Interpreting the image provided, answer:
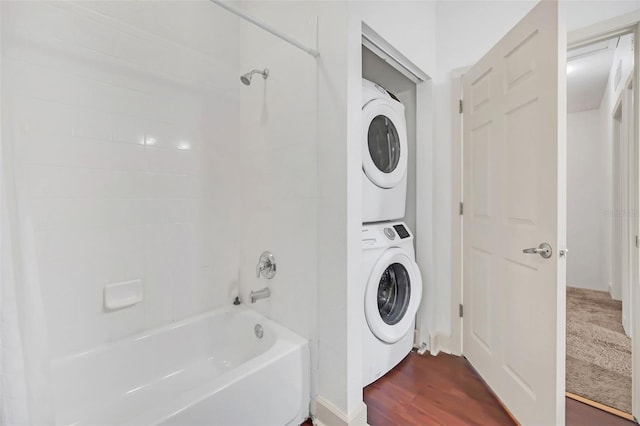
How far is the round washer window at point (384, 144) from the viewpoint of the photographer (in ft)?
5.88

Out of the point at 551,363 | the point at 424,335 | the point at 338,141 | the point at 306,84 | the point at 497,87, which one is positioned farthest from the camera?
the point at 424,335

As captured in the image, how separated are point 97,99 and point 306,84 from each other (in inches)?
39.8

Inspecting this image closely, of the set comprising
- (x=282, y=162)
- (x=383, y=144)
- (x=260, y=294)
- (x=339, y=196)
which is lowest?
(x=260, y=294)

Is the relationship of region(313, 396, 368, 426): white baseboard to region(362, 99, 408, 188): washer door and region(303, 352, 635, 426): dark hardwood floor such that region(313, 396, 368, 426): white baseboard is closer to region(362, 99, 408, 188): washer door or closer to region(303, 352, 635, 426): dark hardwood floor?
region(303, 352, 635, 426): dark hardwood floor

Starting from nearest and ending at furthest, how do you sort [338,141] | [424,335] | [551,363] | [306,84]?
[551,363]
[338,141]
[306,84]
[424,335]

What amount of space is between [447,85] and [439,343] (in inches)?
73.7

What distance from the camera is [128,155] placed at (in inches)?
58.1

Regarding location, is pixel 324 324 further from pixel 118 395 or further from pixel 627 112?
pixel 627 112

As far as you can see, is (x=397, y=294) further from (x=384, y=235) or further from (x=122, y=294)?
(x=122, y=294)

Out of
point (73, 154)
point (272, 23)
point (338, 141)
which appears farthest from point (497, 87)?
point (73, 154)

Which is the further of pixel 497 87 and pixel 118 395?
pixel 497 87

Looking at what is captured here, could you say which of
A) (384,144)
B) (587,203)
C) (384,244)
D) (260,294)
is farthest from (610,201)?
(260,294)

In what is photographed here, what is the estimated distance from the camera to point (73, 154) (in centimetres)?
132

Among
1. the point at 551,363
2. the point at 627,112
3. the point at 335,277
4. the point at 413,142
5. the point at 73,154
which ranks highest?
the point at 627,112
